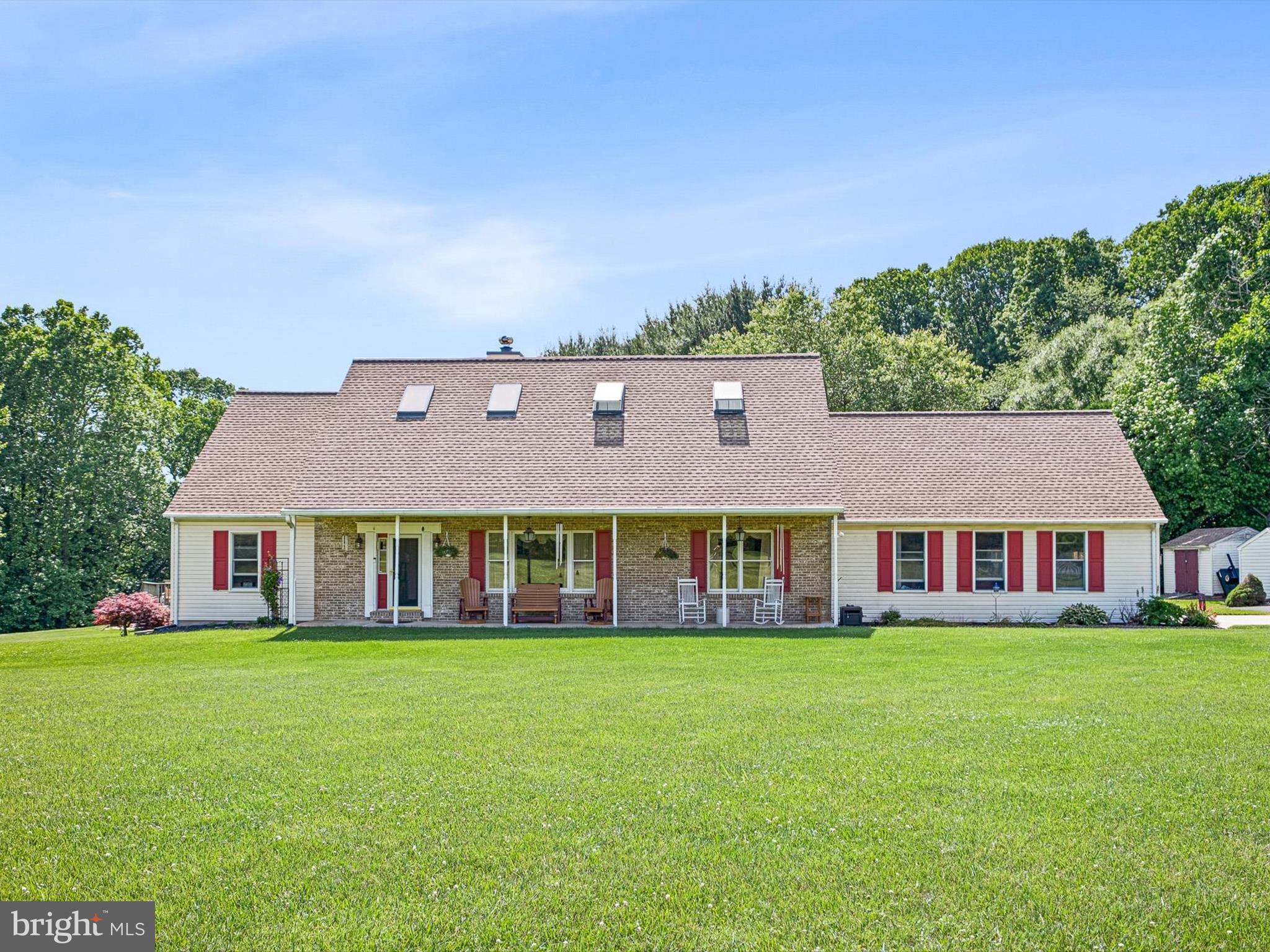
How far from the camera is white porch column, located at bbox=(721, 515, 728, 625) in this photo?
2166cm

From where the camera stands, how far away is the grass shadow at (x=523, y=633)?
1978 cm

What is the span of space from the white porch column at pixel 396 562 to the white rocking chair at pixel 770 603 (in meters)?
7.34

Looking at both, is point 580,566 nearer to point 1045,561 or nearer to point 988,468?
point 988,468

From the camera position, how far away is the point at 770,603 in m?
22.7

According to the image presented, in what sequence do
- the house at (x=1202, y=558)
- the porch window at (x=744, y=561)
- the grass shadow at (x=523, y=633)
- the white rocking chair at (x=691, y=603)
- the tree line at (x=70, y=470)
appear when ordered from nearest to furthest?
the grass shadow at (x=523, y=633), the white rocking chair at (x=691, y=603), the porch window at (x=744, y=561), the house at (x=1202, y=558), the tree line at (x=70, y=470)

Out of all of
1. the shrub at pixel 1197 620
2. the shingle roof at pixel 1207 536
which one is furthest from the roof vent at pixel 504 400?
the shingle roof at pixel 1207 536

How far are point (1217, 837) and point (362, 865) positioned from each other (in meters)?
5.14

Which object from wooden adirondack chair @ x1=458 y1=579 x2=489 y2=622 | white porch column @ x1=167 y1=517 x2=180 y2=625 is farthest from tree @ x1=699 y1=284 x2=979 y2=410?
white porch column @ x1=167 y1=517 x2=180 y2=625

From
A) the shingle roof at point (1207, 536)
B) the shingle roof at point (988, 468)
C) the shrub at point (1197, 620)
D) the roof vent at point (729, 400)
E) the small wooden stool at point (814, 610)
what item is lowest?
the shrub at point (1197, 620)

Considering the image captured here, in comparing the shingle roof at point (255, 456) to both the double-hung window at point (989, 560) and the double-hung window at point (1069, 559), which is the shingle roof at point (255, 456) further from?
the double-hung window at point (1069, 559)

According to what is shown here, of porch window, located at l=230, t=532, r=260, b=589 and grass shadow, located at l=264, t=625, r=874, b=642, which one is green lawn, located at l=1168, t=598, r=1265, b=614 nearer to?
grass shadow, located at l=264, t=625, r=874, b=642

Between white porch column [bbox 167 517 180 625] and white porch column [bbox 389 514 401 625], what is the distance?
505 centimetres

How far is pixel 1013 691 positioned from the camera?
12414mm

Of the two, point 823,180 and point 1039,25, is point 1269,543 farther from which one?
point 1039,25
